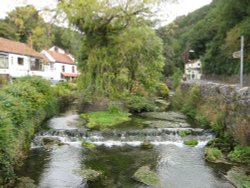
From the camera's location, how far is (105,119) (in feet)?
65.8

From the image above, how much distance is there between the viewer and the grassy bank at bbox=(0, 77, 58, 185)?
848 centimetres

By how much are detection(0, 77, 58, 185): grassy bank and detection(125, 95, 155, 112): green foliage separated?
7494 millimetres

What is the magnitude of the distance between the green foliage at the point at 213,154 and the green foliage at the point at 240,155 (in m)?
0.44

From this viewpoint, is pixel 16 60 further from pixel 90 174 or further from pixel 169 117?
pixel 90 174

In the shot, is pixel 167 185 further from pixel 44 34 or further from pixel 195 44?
pixel 195 44

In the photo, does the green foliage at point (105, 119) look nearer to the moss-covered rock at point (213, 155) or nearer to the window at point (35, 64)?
the moss-covered rock at point (213, 155)

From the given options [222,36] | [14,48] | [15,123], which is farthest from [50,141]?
[222,36]

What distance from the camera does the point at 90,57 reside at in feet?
82.8

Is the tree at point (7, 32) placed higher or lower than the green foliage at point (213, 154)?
higher

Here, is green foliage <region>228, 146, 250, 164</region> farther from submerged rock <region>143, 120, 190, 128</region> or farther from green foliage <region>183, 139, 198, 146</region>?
submerged rock <region>143, 120, 190, 128</region>

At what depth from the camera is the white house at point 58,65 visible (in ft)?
169

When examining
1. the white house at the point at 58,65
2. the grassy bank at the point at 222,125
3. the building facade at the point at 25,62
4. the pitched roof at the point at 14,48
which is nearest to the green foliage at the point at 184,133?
the grassy bank at the point at 222,125

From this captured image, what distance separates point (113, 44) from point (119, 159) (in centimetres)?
1476

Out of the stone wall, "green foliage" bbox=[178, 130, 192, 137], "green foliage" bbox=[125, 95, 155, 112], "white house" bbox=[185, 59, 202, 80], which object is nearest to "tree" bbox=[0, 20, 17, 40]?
"green foliage" bbox=[125, 95, 155, 112]
